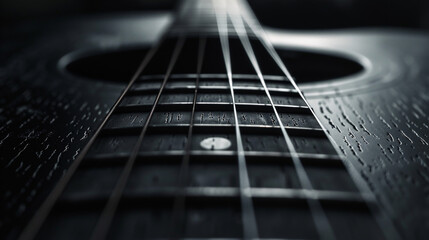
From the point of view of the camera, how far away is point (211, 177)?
419mm

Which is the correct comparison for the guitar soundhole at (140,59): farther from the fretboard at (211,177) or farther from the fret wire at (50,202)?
the fret wire at (50,202)

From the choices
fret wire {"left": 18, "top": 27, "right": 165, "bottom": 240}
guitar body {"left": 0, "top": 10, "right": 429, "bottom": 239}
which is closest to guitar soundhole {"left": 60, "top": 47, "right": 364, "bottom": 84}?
guitar body {"left": 0, "top": 10, "right": 429, "bottom": 239}

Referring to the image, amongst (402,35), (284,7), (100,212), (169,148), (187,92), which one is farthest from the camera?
(284,7)

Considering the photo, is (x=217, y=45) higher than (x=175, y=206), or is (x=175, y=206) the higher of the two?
(x=217, y=45)

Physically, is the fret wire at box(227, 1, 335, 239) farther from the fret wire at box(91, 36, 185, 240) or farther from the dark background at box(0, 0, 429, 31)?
the dark background at box(0, 0, 429, 31)

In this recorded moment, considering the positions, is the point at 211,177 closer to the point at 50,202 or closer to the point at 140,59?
the point at 50,202

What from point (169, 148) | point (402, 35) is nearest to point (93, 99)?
point (169, 148)

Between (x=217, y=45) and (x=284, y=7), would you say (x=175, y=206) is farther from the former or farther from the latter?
(x=284, y=7)

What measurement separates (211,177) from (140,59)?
2.94ft

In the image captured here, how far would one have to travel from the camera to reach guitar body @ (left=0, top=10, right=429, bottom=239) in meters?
0.42

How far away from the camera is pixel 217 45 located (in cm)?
100

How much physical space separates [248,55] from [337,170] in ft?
1.83

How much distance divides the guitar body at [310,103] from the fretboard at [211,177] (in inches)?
1.0

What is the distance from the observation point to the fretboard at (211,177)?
1.16 ft
